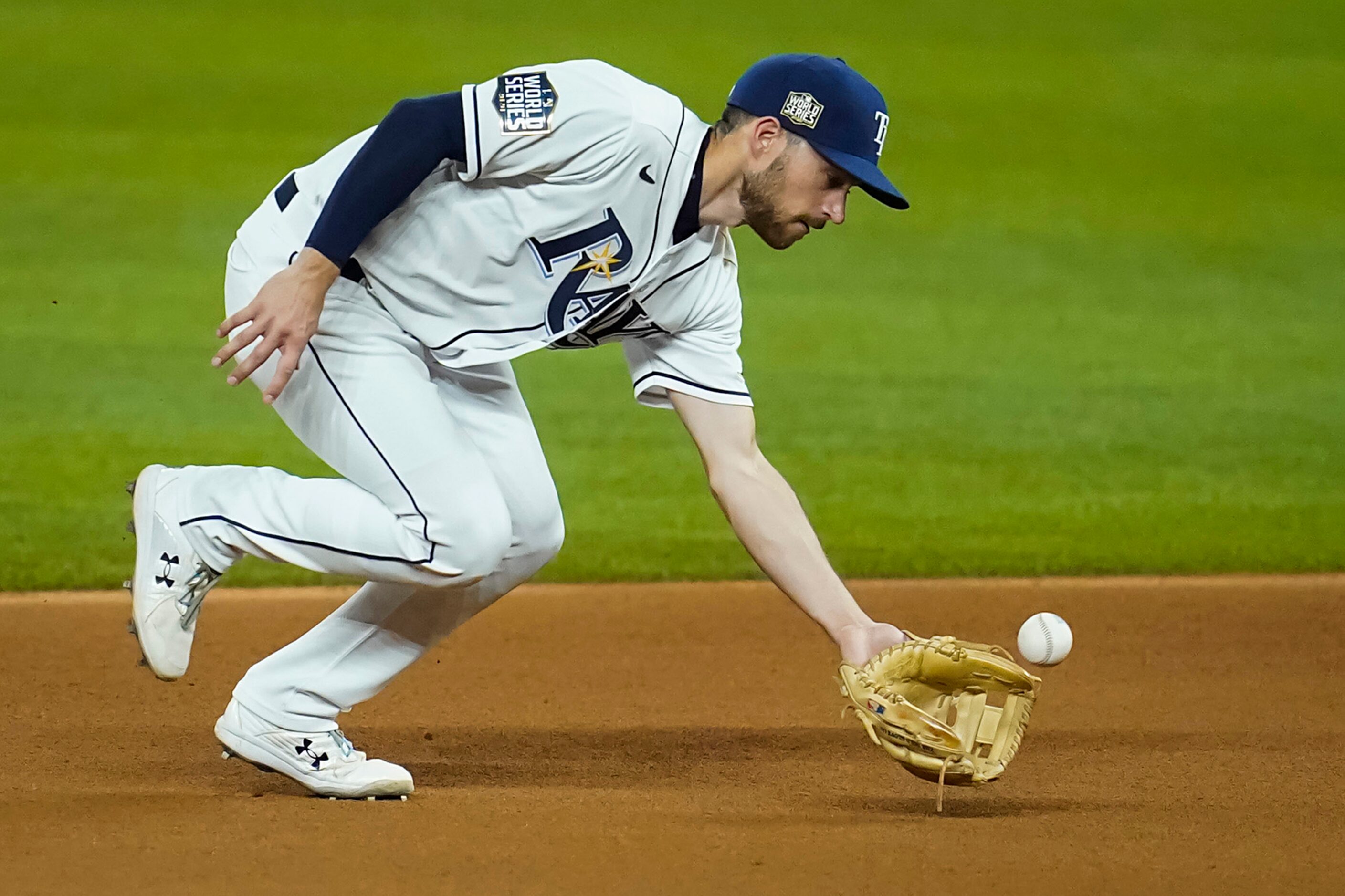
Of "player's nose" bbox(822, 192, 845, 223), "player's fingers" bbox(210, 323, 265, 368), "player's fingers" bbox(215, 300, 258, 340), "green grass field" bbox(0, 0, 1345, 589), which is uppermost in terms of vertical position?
"player's nose" bbox(822, 192, 845, 223)

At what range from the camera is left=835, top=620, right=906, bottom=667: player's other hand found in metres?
3.14

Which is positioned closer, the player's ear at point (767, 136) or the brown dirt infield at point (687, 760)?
the brown dirt infield at point (687, 760)

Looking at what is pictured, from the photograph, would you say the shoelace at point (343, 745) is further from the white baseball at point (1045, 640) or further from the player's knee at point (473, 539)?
the white baseball at point (1045, 640)

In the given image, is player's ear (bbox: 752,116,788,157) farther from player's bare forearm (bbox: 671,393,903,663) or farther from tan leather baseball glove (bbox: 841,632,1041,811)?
tan leather baseball glove (bbox: 841,632,1041,811)

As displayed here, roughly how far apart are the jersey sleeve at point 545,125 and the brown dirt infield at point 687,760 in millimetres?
1220

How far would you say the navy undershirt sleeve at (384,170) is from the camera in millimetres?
2969

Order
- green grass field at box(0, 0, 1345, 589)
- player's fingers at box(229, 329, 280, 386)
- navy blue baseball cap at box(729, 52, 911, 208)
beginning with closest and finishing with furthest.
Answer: player's fingers at box(229, 329, 280, 386)
navy blue baseball cap at box(729, 52, 911, 208)
green grass field at box(0, 0, 1345, 589)

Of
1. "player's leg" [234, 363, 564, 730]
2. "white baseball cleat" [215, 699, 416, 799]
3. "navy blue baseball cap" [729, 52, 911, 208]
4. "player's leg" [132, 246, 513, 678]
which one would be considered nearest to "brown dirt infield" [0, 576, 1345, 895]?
"white baseball cleat" [215, 699, 416, 799]

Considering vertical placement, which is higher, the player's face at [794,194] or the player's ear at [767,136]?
the player's ear at [767,136]

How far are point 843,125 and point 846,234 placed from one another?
8695 millimetres

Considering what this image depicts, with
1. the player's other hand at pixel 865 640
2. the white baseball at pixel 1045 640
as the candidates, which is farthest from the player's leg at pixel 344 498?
the white baseball at pixel 1045 640

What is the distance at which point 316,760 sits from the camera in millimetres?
3230

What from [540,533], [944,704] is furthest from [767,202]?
[944,704]

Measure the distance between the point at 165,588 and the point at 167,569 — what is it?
36mm
